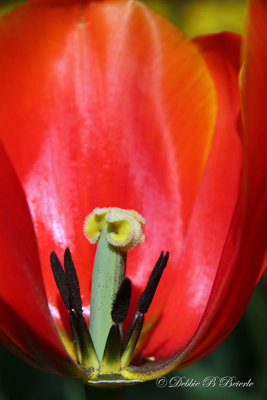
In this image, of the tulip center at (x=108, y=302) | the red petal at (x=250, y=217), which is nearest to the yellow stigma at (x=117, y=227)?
the tulip center at (x=108, y=302)

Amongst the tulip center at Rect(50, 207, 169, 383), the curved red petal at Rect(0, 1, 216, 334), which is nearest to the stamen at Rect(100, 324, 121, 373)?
the tulip center at Rect(50, 207, 169, 383)

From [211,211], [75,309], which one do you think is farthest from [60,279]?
[211,211]

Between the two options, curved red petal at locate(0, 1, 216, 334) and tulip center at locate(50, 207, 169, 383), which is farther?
curved red petal at locate(0, 1, 216, 334)

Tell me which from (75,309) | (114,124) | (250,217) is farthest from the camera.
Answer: (114,124)

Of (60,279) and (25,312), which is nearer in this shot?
(25,312)

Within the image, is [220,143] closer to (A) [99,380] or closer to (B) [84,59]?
(B) [84,59]

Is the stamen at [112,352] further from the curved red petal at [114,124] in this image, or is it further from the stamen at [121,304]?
the curved red petal at [114,124]

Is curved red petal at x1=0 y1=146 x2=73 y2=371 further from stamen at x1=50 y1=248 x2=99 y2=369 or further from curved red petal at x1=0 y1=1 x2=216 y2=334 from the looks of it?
curved red petal at x1=0 y1=1 x2=216 y2=334

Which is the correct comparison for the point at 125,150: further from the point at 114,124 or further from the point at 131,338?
the point at 131,338
